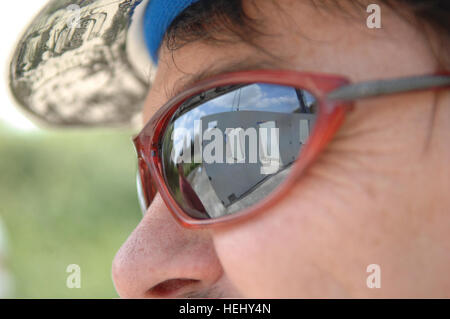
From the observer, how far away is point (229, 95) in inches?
40.6

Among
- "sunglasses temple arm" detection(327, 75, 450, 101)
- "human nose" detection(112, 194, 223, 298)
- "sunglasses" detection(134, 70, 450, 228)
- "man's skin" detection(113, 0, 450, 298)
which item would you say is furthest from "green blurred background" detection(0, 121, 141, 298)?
"sunglasses temple arm" detection(327, 75, 450, 101)

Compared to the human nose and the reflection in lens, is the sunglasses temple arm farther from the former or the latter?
the human nose

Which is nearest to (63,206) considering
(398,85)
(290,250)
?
(290,250)

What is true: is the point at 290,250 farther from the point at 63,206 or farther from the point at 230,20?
the point at 63,206

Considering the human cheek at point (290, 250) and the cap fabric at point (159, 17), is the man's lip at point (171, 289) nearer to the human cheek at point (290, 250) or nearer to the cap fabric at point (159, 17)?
the human cheek at point (290, 250)

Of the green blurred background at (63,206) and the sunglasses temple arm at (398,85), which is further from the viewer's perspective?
the green blurred background at (63,206)

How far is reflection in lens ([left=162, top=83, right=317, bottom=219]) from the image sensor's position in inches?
37.6

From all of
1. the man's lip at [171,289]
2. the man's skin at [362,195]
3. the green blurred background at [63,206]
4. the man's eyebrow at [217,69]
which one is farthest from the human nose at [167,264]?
the green blurred background at [63,206]

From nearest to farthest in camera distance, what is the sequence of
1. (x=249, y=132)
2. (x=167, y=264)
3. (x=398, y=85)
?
(x=398, y=85)
(x=249, y=132)
(x=167, y=264)

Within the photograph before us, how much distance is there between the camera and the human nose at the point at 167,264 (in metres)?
1.13

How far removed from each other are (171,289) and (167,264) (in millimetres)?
74

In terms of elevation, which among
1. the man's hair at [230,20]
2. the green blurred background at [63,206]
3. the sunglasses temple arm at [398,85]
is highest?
the man's hair at [230,20]

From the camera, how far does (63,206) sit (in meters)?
6.49
